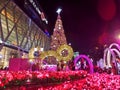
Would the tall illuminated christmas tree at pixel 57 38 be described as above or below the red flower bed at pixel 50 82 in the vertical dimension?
above

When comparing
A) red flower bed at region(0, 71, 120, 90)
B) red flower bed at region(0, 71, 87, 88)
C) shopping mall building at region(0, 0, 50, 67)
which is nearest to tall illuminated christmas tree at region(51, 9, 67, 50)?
shopping mall building at region(0, 0, 50, 67)

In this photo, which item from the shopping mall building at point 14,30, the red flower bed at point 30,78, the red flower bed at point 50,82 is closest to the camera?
the red flower bed at point 50,82

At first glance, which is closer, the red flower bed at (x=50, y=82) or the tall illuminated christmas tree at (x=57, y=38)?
the red flower bed at (x=50, y=82)

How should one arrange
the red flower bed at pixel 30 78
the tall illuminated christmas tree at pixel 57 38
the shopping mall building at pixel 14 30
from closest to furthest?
1. the red flower bed at pixel 30 78
2. the shopping mall building at pixel 14 30
3. the tall illuminated christmas tree at pixel 57 38

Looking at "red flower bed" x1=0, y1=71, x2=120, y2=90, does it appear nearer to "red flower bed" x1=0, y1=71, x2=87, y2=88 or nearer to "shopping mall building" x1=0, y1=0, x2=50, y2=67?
"red flower bed" x1=0, y1=71, x2=87, y2=88

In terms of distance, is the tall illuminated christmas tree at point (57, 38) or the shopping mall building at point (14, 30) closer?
the shopping mall building at point (14, 30)

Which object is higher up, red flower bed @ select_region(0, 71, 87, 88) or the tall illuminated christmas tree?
the tall illuminated christmas tree

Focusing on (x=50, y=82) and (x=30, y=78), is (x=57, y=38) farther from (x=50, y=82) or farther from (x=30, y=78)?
(x=30, y=78)

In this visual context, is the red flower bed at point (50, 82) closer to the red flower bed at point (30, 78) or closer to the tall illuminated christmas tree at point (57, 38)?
the red flower bed at point (30, 78)

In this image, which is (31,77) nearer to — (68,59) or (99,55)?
(68,59)

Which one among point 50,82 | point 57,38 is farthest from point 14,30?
point 50,82

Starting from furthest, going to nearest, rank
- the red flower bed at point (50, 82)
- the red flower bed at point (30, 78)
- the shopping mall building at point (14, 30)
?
1. the shopping mall building at point (14, 30)
2. the red flower bed at point (30, 78)
3. the red flower bed at point (50, 82)

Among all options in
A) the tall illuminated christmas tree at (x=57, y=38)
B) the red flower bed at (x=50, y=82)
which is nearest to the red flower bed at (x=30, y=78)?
the red flower bed at (x=50, y=82)

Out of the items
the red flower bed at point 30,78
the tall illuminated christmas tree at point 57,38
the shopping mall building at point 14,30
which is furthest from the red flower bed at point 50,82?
the tall illuminated christmas tree at point 57,38
